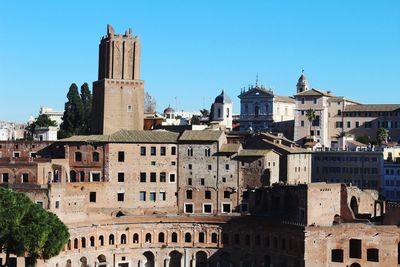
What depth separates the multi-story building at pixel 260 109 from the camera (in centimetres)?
9444

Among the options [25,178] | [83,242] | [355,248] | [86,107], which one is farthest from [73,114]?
[355,248]

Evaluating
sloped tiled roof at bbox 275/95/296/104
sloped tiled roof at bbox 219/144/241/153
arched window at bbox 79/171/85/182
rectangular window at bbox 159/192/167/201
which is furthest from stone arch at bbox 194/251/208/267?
sloped tiled roof at bbox 275/95/296/104

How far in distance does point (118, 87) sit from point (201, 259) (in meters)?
17.9

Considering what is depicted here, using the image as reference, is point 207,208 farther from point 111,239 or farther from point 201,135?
point 111,239

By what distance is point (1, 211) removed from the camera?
167 ft

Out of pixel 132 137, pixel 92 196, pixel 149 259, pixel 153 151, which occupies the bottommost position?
pixel 149 259

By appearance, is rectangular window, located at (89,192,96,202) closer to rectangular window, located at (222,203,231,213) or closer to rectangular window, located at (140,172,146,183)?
rectangular window, located at (140,172,146,183)

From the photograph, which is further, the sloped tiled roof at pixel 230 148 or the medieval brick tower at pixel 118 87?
the medieval brick tower at pixel 118 87

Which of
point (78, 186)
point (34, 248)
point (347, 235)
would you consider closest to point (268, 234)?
point (347, 235)

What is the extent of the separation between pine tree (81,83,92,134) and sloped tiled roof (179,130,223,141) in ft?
65.1

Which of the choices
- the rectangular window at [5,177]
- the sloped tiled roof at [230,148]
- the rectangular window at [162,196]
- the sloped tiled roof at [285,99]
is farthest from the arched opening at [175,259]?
the sloped tiled roof at [285,99]

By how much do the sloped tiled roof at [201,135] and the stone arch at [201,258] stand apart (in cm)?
1003

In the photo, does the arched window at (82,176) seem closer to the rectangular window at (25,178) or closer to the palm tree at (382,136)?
the rectangular window at (25,178)

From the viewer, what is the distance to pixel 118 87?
7106 cm
